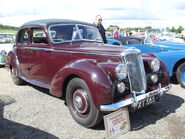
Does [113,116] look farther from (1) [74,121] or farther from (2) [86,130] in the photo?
(1) [74,121]

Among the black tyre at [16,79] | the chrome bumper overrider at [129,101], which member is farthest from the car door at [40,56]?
the chrome bumper overrider at [129,101]

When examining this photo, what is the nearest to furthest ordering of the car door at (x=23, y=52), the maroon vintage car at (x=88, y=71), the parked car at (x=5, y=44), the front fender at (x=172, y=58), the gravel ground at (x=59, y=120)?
the maroon vintage car at (x=88, y=71), the gravel ground at (x=59, y=120), the car door at (x=23, y=52), the front fender at (x=172, y=58), the parked car at (x=5, y=44)

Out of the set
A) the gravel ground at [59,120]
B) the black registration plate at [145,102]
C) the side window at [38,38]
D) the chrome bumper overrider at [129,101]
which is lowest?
the gravel ground at [59,120]

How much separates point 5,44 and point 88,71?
261 inches

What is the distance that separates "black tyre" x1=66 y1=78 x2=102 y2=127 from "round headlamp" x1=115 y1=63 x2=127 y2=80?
20.3 inches

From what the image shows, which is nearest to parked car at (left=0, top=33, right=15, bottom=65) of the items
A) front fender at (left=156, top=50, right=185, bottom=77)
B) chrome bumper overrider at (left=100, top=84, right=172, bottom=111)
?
front fender at (left=156, top=50, right=185, bottom=77)

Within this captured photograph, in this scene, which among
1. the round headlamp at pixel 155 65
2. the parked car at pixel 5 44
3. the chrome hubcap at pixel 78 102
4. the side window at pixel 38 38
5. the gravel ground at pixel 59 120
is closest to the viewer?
the gravel ground at pixel 59 120

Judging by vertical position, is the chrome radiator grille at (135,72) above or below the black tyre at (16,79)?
above

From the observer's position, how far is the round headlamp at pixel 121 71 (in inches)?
125

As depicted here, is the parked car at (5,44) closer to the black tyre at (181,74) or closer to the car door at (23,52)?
the car door at (23,52)

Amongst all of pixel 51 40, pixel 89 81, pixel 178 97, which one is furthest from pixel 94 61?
pixel 178 97

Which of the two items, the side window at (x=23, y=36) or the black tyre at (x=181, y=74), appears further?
the black tyre at (x=181, y=74)

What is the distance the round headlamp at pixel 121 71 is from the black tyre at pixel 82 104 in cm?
52

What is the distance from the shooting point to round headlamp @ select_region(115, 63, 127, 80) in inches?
125
